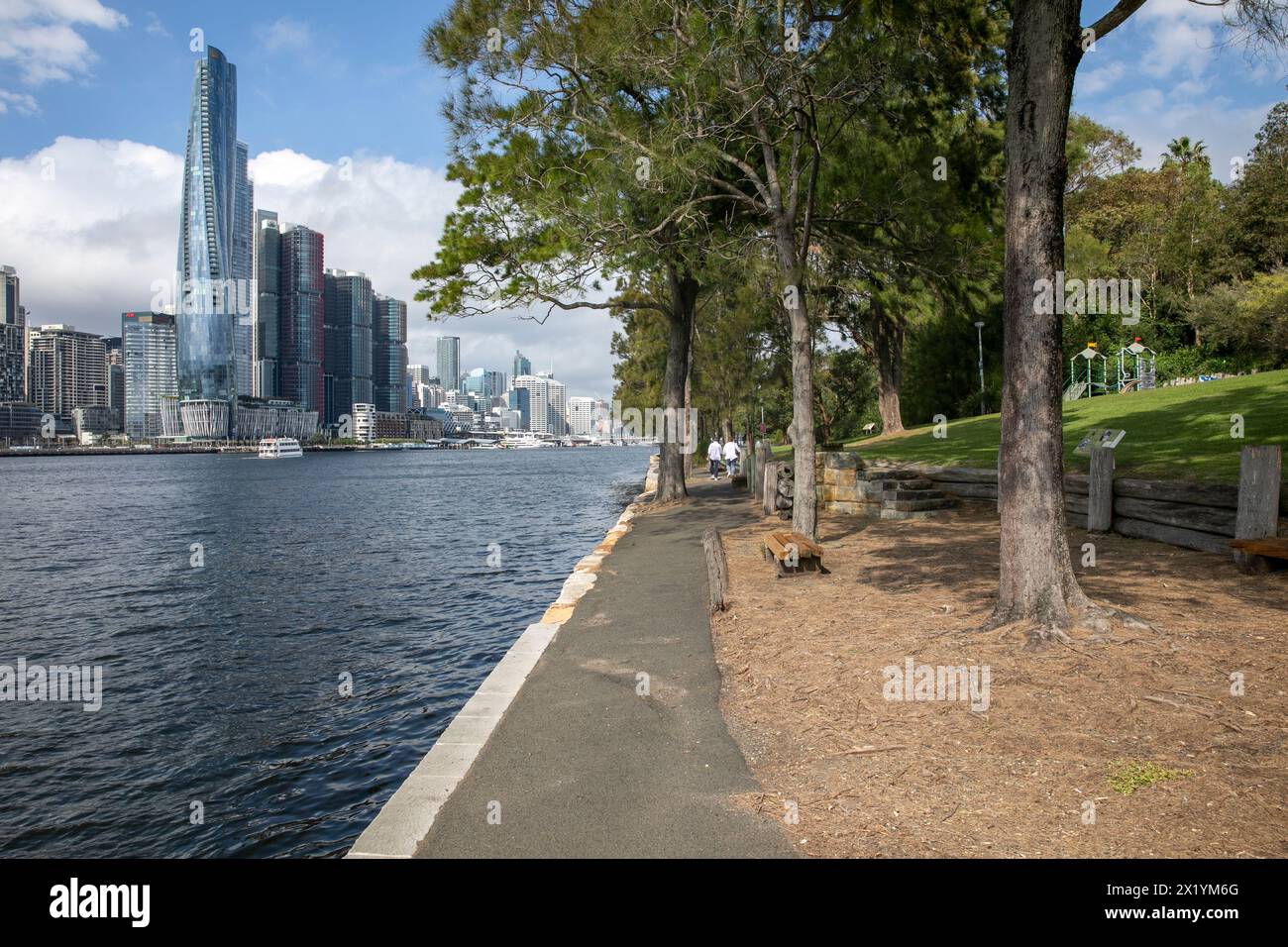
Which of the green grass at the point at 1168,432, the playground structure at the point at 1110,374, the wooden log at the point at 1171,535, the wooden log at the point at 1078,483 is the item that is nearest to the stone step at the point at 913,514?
the green grass at the point at 1168,432

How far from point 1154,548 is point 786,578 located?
488cm

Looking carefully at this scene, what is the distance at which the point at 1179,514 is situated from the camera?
10.8 meters

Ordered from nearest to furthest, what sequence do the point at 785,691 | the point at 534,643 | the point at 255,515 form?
the point at 785,691 → the point at 534,643 → the point at 255,515

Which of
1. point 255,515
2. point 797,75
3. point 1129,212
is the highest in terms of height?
point 1129,212

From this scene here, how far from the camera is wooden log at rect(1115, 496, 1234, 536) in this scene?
9961 millimetres

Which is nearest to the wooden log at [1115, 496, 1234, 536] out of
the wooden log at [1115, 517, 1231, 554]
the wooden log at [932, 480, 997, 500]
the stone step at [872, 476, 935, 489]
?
the wooden log at [1115, 517, 1231, 554]

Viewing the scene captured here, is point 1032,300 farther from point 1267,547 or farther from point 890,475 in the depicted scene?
point 890,475

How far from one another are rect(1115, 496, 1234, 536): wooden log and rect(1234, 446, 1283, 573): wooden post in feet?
2.19

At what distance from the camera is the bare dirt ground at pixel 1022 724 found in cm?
420

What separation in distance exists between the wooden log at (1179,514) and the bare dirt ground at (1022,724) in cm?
54

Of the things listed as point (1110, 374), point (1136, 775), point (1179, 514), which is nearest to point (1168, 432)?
point (1179, 514)
